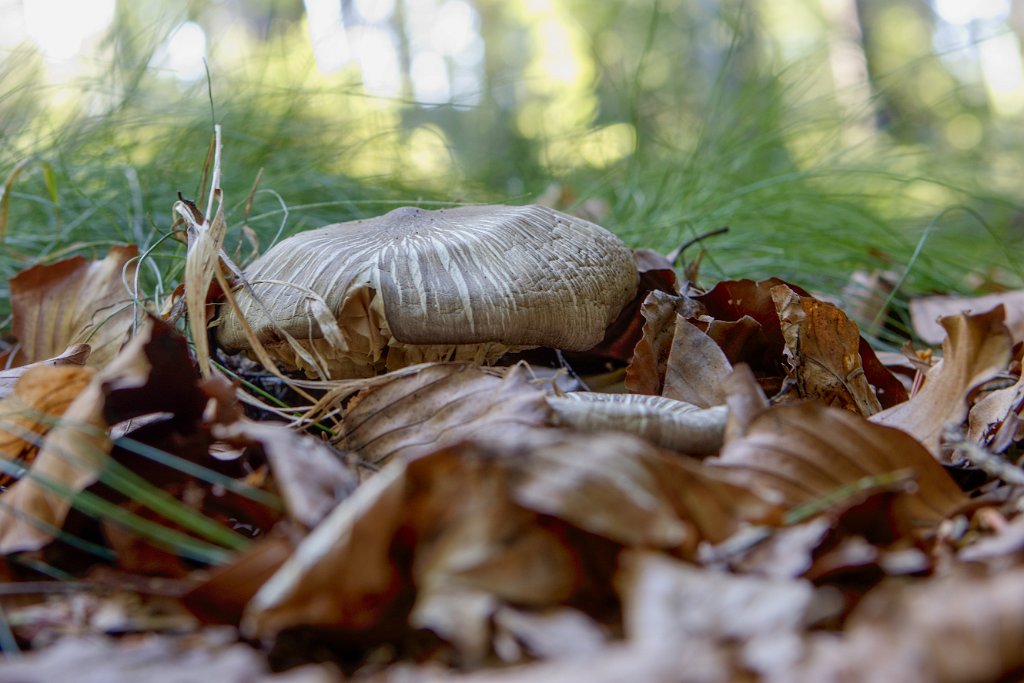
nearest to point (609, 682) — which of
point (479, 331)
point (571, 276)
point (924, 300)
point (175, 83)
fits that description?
point (479, 331)

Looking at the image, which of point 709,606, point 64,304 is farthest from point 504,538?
point 64,304

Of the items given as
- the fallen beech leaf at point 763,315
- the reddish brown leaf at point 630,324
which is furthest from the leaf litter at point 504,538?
the reddish brown leaf at point 630,324

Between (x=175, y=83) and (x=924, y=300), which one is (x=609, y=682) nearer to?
(x=924, y=300)

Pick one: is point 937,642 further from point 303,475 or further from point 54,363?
point 54,363

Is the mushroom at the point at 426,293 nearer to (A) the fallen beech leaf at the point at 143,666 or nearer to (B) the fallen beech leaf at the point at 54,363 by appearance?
(B) the fallen beech leaf at the point at 54,363

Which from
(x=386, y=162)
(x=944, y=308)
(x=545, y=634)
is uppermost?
(x=386, y=162)

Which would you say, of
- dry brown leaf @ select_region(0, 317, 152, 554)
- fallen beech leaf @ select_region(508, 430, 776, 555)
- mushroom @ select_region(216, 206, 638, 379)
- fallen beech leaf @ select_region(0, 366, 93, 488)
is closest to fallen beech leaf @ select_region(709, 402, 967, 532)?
fallen beech leaf @ select_region(508, 430, 776, 555)
